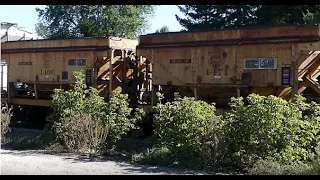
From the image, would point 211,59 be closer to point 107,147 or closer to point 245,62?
point 245,62

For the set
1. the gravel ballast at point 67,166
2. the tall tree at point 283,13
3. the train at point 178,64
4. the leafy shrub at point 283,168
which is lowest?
the gravel ballast at point 67,166

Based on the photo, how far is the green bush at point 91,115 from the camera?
38.7 ft

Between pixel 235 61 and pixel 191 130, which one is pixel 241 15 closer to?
pixel 235 61

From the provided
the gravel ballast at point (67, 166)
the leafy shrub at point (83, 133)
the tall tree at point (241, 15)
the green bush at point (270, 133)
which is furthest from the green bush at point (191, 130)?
the tall tree at point (241, 15)

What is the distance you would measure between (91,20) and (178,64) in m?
25.2

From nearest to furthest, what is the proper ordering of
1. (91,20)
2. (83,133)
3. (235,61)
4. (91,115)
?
(83,133) < (91,115) < (235,61) < (91,20)

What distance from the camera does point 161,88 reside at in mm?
15070

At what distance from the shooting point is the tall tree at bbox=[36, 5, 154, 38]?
37219 mm

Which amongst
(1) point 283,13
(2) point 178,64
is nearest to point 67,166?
(2) point 178,64

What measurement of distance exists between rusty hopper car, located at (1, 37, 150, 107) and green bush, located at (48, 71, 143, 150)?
3.10 m

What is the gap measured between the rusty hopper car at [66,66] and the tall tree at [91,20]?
18535mm

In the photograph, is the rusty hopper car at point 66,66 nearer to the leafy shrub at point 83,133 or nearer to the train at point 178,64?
the train at point 178,64

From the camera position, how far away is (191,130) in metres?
10.1

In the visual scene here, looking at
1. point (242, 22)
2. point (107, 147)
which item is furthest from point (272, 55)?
point (242, 22)
